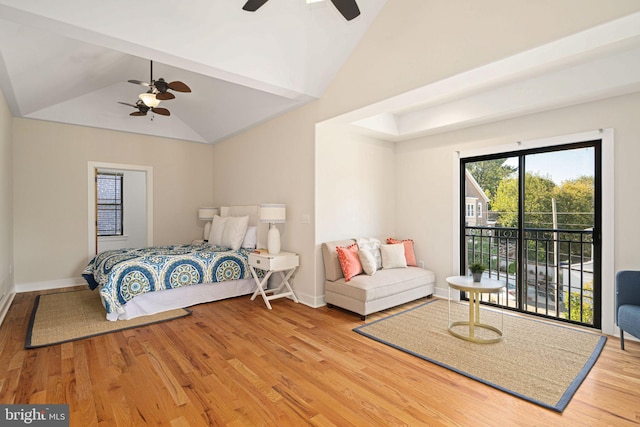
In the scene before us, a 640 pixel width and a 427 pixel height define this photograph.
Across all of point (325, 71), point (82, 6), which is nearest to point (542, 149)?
point (325, 71)

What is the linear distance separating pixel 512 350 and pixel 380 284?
1.42m

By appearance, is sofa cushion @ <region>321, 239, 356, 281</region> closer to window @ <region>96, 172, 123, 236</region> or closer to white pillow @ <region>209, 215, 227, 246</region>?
white pillow @ <region>209, 215, 227, 246</region>

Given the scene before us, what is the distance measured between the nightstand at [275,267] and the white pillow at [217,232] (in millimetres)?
1033

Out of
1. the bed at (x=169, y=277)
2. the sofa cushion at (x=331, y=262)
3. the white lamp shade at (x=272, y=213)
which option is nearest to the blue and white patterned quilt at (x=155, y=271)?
the bed at (x=169, y=277)

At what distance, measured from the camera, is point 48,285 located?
5.00m

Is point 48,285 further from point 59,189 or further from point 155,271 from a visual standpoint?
point 155,271

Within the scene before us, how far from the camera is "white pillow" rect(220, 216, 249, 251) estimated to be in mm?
5012

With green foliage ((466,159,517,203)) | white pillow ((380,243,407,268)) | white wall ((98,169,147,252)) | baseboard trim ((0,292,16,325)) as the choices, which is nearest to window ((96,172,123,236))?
white wall ((98,169,147,252))

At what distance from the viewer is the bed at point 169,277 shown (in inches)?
141

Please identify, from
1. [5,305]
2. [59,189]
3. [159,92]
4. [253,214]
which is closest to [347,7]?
[159,92]

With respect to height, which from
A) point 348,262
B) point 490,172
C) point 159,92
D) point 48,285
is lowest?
point 48,285

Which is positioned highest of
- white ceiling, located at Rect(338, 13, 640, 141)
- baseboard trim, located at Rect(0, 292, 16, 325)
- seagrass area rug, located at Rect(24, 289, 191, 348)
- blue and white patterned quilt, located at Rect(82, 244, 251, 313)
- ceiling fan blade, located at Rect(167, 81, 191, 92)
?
ceiling fan blade, located at Rect(167, 81, 191, 92)

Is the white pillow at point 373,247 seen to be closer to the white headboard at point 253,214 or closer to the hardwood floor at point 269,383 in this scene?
the hardwood floor at point 269,383

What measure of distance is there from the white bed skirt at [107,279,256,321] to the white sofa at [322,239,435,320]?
1362 millimetres
